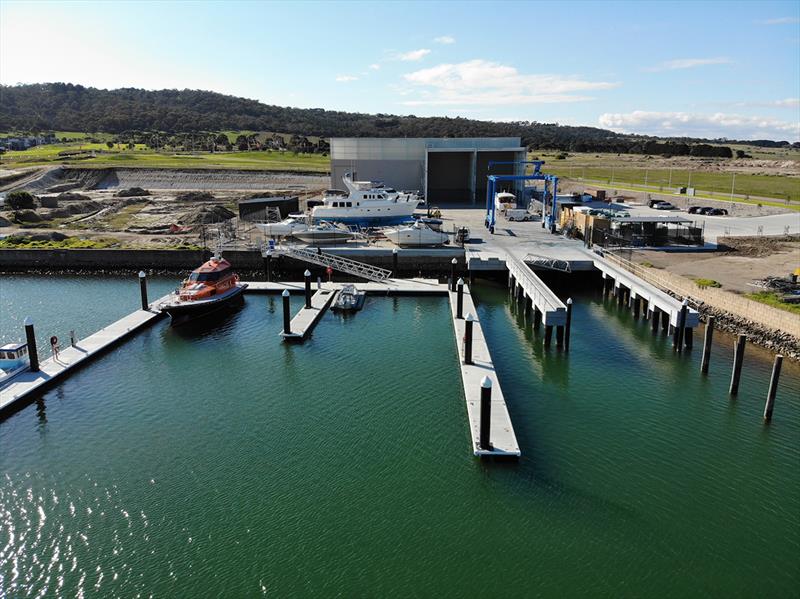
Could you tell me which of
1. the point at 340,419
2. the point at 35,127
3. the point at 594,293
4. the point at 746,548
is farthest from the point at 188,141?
the point at 746,548

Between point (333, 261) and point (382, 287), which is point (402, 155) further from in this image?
point (382, 287)

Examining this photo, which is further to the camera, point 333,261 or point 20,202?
point 20,202

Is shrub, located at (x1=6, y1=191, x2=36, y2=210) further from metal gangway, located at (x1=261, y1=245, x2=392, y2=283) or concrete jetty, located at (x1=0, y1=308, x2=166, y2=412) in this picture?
concrete jetty, located at (x1=0, y1=308, x2=166, y2=412)

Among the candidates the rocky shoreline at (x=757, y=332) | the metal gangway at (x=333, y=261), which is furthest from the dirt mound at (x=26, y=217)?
the rocky shoreline at (x=757, y=332)

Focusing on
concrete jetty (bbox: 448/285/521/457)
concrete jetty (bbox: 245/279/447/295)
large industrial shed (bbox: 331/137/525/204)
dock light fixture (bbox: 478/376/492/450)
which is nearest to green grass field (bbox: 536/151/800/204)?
large industrial shed (bbox: 331/137/525/204)

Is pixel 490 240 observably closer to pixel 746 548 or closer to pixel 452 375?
pixel 452 375

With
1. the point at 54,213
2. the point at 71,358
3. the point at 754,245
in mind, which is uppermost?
the point at 54,213

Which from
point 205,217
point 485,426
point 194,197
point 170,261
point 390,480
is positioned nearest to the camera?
point 390,480

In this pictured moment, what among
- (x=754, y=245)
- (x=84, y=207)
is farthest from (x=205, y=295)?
(x=84, y=207)

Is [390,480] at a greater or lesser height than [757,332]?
lesser
